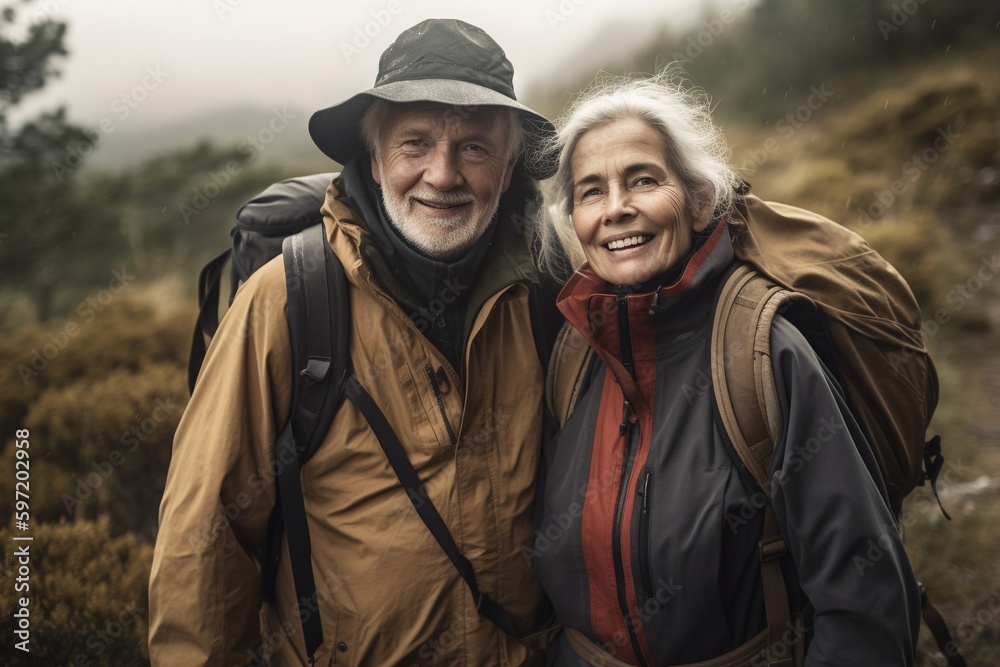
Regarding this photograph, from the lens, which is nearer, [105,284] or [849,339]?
[849,339]

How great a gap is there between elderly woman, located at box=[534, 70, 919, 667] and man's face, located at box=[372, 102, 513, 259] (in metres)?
0.33

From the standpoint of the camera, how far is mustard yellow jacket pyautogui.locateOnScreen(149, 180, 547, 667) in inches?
80.4

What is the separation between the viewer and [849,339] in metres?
1.97

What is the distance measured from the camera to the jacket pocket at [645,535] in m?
1.92

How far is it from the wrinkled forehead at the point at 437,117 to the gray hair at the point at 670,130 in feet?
1.03

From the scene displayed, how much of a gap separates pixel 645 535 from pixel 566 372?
70 centimetres

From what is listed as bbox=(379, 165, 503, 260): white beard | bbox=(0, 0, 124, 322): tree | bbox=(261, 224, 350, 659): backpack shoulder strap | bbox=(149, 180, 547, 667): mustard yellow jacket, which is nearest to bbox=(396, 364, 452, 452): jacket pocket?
bbox=(149, 180, 547, 667): mustard yellow jacket

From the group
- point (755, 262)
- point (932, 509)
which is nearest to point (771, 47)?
point (932, 509)

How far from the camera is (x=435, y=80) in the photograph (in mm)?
2373

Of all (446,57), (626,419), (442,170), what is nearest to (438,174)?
(442,170)

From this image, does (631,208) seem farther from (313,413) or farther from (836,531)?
(313,413)

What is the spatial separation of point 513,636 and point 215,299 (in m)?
1.85

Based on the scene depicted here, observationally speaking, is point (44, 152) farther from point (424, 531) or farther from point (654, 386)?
point (654, 386)

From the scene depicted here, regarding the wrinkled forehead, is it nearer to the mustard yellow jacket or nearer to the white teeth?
the mustard yellow jacket
